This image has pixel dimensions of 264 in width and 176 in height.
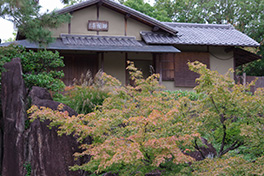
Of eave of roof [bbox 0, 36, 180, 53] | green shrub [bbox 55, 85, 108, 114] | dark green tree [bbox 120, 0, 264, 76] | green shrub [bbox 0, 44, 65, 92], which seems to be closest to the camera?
green shrub [bbox 55, 85, 108, 114]

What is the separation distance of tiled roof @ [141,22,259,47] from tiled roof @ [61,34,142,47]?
2.29 feet

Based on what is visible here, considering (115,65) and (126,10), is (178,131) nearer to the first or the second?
(115,65)

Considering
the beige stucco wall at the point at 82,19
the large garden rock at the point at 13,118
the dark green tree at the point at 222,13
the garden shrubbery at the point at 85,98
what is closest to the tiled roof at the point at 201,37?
the beige stucco wall at the point at 82,19

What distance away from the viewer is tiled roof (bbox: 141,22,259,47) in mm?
14707

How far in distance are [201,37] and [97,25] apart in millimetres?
4675

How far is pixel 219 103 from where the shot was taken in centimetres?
573

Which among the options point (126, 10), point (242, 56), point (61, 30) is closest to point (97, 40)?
point (61, 30)

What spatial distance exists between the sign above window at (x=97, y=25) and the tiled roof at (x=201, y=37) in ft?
5.36

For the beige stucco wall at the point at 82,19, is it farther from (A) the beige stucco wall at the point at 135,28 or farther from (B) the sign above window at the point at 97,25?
(A) the beige stucco wall at the point at 135,28

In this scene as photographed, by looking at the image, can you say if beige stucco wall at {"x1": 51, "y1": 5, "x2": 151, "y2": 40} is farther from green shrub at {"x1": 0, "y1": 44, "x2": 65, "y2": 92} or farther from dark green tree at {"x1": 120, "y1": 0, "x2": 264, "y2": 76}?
dark green tree at {"x1": 120, "y1": 0, "x2": 264, "y2": 76}

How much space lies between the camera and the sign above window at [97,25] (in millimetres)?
14773

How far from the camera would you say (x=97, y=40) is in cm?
1424

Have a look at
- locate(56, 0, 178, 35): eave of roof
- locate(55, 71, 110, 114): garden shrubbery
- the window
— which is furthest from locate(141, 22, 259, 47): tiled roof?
locate(55, 71, 110, 114): garden shrubbery

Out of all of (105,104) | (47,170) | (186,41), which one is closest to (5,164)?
(47,170)
